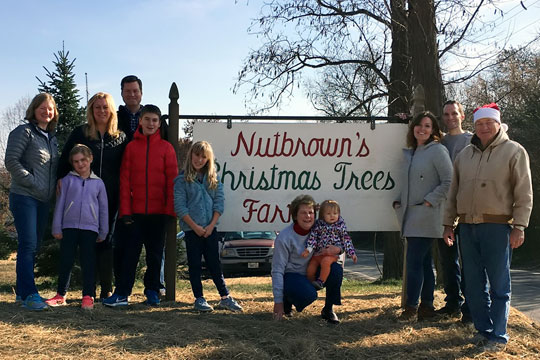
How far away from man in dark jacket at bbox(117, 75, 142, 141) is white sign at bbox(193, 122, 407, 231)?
0.70 m

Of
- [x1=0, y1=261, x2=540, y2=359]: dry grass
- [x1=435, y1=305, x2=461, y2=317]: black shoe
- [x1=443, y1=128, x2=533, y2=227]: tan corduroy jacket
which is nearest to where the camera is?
[x1=0, y1=261, x2=540, y2=359]: dry grass

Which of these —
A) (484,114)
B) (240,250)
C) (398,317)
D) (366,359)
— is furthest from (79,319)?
(240,250)

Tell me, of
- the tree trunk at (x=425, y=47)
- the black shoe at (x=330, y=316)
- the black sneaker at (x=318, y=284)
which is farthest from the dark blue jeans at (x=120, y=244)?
the tree trunk at (x=425, y=47)

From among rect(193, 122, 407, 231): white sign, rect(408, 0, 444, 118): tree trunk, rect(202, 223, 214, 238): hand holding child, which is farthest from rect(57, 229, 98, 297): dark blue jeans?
rect(408, 0, 444, 118): tree trunk

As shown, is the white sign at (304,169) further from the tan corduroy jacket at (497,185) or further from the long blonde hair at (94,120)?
the tan corduroy jacket at (497,185)

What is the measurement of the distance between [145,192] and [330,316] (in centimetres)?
225

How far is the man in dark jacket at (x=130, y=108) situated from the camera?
5867mm

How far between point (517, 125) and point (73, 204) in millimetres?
21209

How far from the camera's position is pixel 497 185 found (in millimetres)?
4359

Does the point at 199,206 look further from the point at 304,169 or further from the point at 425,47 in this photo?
the point at 425,47

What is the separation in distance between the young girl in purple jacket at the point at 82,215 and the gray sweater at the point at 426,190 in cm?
304

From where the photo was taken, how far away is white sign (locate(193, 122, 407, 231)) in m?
6.11

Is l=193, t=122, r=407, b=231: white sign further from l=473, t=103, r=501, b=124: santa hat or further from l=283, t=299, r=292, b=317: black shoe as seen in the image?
l=473, t=103, r=501, b=124: santa hat

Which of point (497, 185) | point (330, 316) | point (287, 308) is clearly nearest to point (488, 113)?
point (497, 185)
